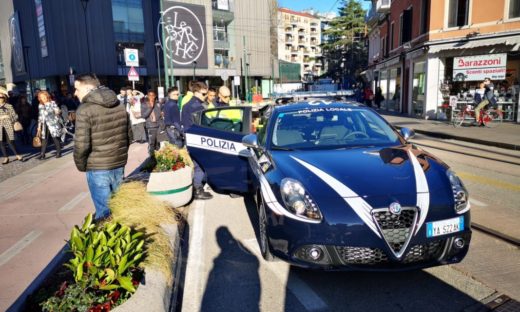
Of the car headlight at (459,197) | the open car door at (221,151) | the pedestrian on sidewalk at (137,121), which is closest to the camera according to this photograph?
the car headlight at (459,197)

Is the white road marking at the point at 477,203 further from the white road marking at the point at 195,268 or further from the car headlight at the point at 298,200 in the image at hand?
the white road marking at the point at 195,268

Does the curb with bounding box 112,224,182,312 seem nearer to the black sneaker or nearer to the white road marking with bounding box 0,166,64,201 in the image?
the black sneaker

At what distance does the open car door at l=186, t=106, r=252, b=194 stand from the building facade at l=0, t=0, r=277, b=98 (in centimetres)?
2627

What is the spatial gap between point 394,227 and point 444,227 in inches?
17.4

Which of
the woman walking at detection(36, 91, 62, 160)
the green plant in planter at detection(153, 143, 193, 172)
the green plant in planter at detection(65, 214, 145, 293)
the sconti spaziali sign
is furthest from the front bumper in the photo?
the sconti spaziali sign

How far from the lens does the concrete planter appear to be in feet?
17.5

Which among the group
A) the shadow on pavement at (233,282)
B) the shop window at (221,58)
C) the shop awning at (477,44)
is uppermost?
the shop window at (221,58)

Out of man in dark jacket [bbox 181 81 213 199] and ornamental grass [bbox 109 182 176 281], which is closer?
ornamental grass [bbox 109 182 176 281]

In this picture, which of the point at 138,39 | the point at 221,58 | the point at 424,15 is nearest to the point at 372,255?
the point at 424,15

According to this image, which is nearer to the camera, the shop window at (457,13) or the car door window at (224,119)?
the car door window at (224,119)

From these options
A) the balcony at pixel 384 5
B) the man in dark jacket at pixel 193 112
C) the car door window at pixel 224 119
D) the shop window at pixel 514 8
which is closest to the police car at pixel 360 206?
the car door window at pixel 224 119

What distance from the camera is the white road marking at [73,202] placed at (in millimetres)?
6055

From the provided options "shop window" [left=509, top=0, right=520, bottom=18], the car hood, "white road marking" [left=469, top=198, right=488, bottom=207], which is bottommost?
"white road marking" [left=469, top=198, right=488, bottom=207]

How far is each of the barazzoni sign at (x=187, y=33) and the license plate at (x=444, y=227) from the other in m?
44.2
